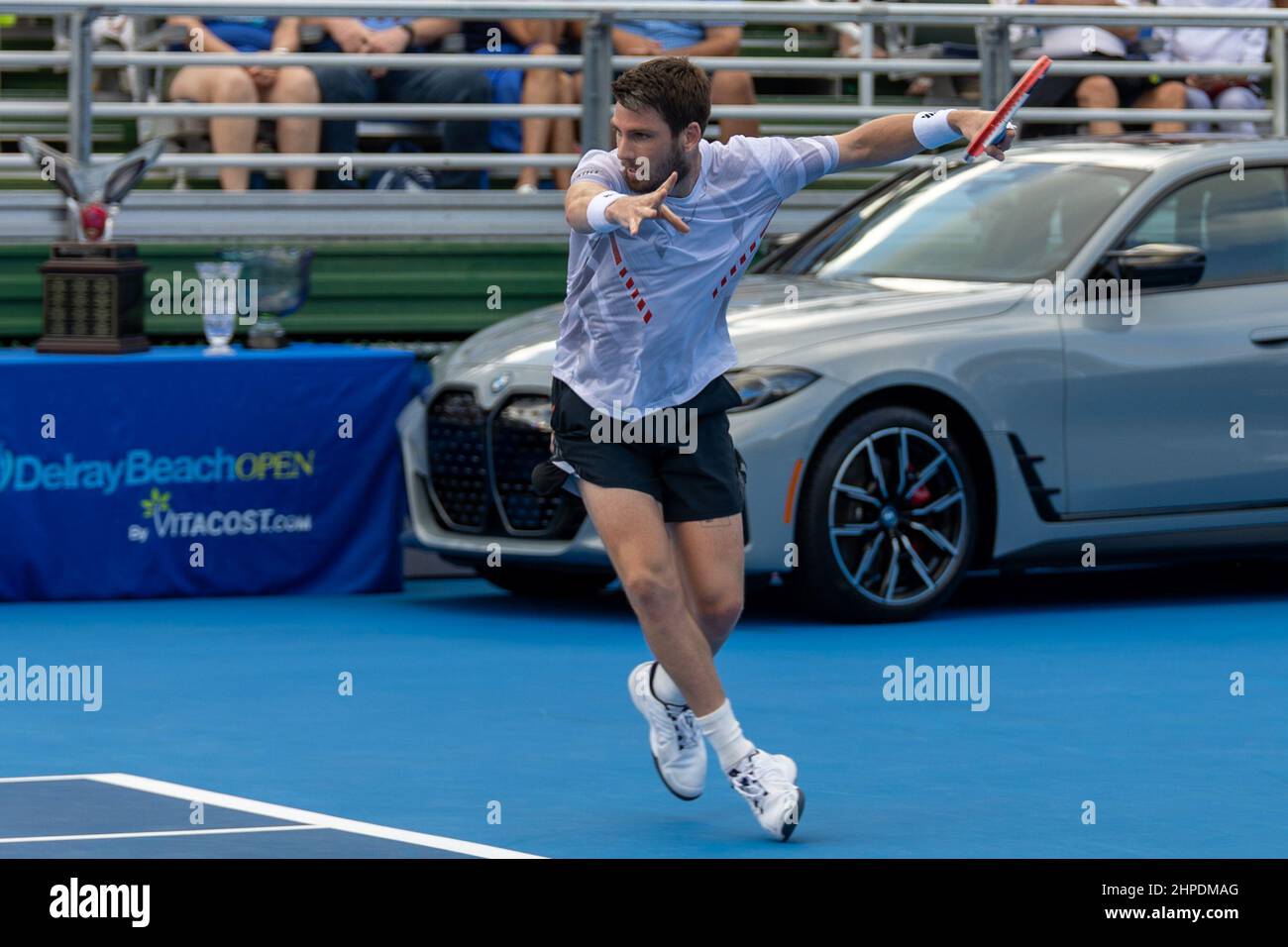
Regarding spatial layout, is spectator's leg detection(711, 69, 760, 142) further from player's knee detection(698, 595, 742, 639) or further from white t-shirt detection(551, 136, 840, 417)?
player's knee detection(698, 595, 742, 639)

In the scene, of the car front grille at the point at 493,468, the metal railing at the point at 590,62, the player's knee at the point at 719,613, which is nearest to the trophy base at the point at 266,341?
the car front grille at the point at 493,468

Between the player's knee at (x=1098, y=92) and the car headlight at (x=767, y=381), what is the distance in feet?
16.4

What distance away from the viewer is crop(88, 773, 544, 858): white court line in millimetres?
6719

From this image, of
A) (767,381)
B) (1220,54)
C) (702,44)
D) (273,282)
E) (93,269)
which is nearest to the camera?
(767,381)

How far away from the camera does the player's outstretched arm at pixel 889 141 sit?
7.16 metres

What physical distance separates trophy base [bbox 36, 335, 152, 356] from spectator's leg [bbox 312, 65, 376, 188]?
2158 mm

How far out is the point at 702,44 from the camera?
1452 cm

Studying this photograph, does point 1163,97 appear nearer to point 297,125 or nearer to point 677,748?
point 297,125

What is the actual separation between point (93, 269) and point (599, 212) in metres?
5.70

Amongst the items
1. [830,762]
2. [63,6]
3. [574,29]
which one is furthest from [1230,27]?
[830,762]

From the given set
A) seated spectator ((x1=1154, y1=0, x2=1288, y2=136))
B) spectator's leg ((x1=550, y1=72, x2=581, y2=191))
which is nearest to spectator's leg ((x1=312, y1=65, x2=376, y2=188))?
spectator's leg ((x1=550, y1=72, x2=581, y2=191))
